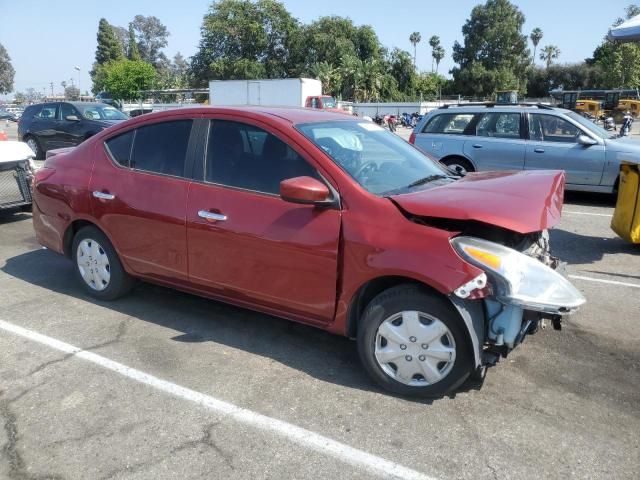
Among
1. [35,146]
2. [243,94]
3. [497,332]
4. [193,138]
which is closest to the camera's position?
[497,332]

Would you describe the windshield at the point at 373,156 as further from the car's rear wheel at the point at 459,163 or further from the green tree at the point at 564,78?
the green tree at the point at 564,78

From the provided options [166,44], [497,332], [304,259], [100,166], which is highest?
[166,44]

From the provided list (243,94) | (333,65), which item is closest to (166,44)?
(333,65)

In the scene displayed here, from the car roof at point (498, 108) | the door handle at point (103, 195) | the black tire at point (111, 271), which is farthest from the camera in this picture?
the car roof at point (498, 108)

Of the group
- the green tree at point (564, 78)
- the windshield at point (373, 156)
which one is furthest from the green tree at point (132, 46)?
the windshield at point (373, 156)

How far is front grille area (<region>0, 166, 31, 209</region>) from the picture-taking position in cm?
748

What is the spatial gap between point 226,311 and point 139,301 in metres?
0.83

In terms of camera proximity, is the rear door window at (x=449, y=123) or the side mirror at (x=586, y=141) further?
the rear door window at (x=449, y=123)

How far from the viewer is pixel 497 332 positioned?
3.05 meters

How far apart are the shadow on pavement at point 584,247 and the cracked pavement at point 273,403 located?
1553 mm

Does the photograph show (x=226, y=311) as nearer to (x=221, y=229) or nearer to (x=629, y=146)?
(x=221, y=229)

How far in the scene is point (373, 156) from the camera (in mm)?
3865

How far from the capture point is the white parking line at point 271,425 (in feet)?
8.71

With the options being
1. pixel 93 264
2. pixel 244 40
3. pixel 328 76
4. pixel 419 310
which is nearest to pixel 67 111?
pixel 93 264
